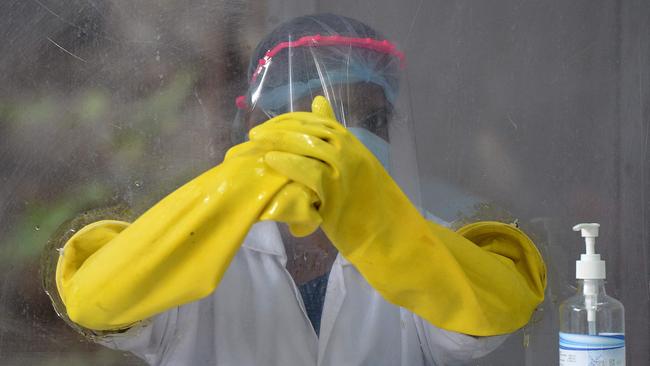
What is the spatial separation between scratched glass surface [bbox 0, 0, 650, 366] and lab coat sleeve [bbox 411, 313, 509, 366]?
0.17 metres

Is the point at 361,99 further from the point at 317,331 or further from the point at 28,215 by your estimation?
the point at 28,215

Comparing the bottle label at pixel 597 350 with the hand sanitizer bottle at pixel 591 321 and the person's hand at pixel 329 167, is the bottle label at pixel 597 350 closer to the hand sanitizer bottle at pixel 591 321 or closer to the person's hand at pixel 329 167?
the hand sanitizer bottle at pixel 591 321

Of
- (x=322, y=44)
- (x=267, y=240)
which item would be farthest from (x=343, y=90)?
(x=267, y=240)

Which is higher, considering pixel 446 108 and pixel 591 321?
pixel 446 108

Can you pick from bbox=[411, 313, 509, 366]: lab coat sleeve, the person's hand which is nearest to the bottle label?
bbox=[411, 313, 509, 366]: lab coat sleeve

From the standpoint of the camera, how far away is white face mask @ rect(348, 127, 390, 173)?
1.04m

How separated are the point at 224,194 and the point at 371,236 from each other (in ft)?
0.54

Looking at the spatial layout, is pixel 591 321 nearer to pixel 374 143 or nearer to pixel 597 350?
pixel 597 350

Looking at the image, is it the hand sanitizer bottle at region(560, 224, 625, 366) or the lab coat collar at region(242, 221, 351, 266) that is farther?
the lab coat collar at region(242, 221, 351, 266)

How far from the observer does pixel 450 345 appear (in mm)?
1031

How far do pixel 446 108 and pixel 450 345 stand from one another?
403 mm

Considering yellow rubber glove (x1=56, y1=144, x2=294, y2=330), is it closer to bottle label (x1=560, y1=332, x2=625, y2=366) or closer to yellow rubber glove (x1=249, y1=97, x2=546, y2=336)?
yellow rubber glove (x1=249, y1=97, x2=546, y2=336)

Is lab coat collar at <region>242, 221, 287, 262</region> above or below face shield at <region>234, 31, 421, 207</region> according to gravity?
below

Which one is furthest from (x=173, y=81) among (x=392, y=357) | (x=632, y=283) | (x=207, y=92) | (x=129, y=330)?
(x=632, y=283)
